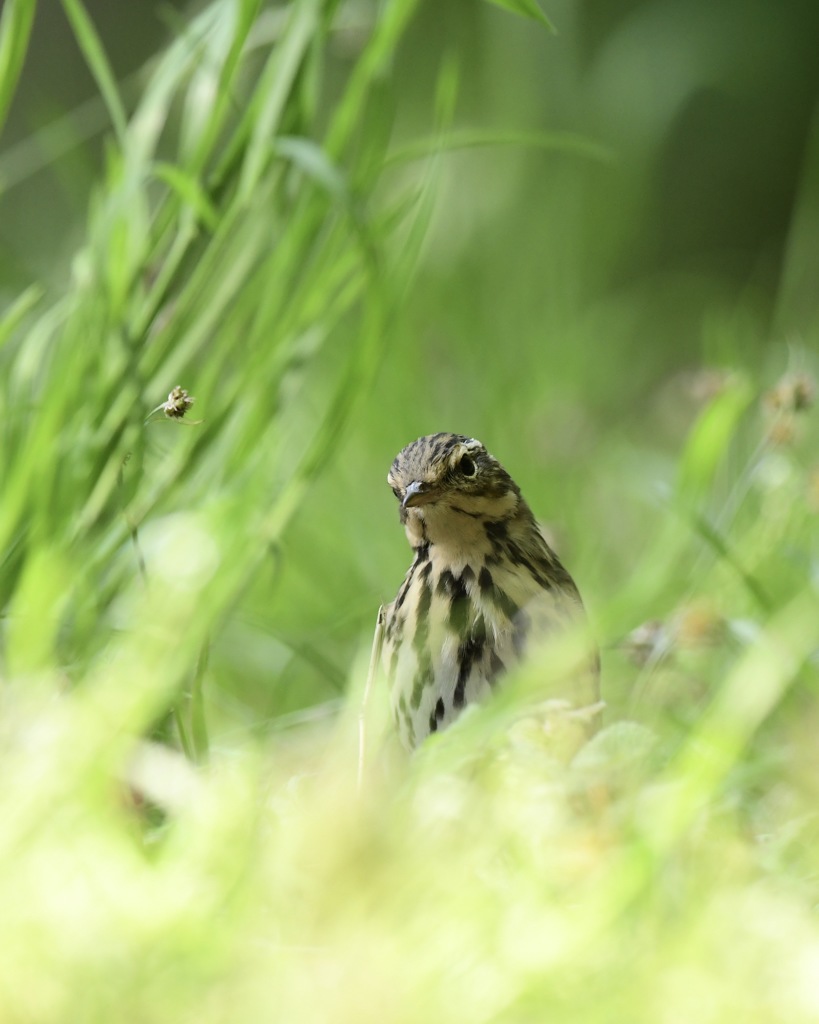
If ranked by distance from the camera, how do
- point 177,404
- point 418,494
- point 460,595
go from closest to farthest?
point 177,404 < point 418,494 < point 460,595

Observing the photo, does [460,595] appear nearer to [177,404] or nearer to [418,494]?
[418,494]

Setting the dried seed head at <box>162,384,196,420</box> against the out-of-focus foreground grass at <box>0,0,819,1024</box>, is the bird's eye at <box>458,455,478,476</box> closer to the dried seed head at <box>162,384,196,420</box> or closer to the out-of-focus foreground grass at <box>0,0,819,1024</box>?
the out-of-focus foreground grass at <box>0,0,819,1024</box>

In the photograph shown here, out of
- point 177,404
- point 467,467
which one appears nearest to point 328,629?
point 467,467

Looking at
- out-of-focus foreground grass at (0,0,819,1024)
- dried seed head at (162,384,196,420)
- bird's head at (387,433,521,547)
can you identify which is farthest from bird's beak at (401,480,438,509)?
dried seed head at (162,384,196,420)

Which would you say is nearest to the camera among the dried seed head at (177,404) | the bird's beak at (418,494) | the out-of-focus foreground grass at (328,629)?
the out-of-focus foreground grass at (328,629)

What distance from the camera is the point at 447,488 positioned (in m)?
1.69

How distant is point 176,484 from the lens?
6.34ft

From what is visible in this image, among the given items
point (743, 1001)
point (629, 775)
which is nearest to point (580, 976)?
point (743, 1001)

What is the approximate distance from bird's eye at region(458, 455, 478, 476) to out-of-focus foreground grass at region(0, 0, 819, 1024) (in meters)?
0.25

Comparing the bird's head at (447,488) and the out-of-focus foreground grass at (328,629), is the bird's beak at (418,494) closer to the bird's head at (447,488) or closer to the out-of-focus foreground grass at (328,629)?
the bird's head at (447,488)

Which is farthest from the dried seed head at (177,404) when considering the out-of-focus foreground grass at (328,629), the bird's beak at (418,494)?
the bird's beak at (418,494)

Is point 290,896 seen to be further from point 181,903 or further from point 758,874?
point 758,874

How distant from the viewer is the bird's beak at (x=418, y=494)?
1649 millimetres

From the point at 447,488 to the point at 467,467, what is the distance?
0.04 m
